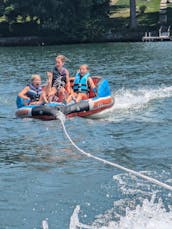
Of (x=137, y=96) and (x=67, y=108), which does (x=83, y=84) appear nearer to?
(x=67, y=108)

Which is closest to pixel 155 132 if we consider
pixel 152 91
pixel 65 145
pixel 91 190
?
pixel 65 145

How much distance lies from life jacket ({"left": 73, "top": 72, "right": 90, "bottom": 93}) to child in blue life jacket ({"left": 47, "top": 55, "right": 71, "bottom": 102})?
33 cm

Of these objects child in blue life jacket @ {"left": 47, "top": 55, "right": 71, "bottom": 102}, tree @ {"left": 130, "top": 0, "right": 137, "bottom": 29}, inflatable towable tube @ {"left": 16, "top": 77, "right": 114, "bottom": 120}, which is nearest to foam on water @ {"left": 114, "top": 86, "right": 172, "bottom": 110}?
inflatable towable tube @ {"left": 16, "top": 77, "right": 114, "bottom": 120}

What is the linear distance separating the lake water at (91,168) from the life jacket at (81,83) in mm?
1171

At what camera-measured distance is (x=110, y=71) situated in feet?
110

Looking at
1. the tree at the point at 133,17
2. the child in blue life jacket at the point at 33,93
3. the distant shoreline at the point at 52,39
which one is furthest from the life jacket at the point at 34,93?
the tree at the point at 133,17

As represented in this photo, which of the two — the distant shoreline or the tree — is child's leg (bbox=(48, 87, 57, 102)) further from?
the tree

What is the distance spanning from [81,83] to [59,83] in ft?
2.25

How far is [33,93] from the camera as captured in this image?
62.7ft

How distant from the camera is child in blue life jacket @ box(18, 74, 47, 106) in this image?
18859 millimetres

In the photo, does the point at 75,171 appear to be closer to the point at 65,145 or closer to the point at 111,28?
the point at 65,145

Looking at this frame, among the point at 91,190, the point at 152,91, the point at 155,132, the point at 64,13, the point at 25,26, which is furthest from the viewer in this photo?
the point at 25,26

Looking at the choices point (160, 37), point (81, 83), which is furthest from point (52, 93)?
point (160, 37)

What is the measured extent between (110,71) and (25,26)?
107 ft
